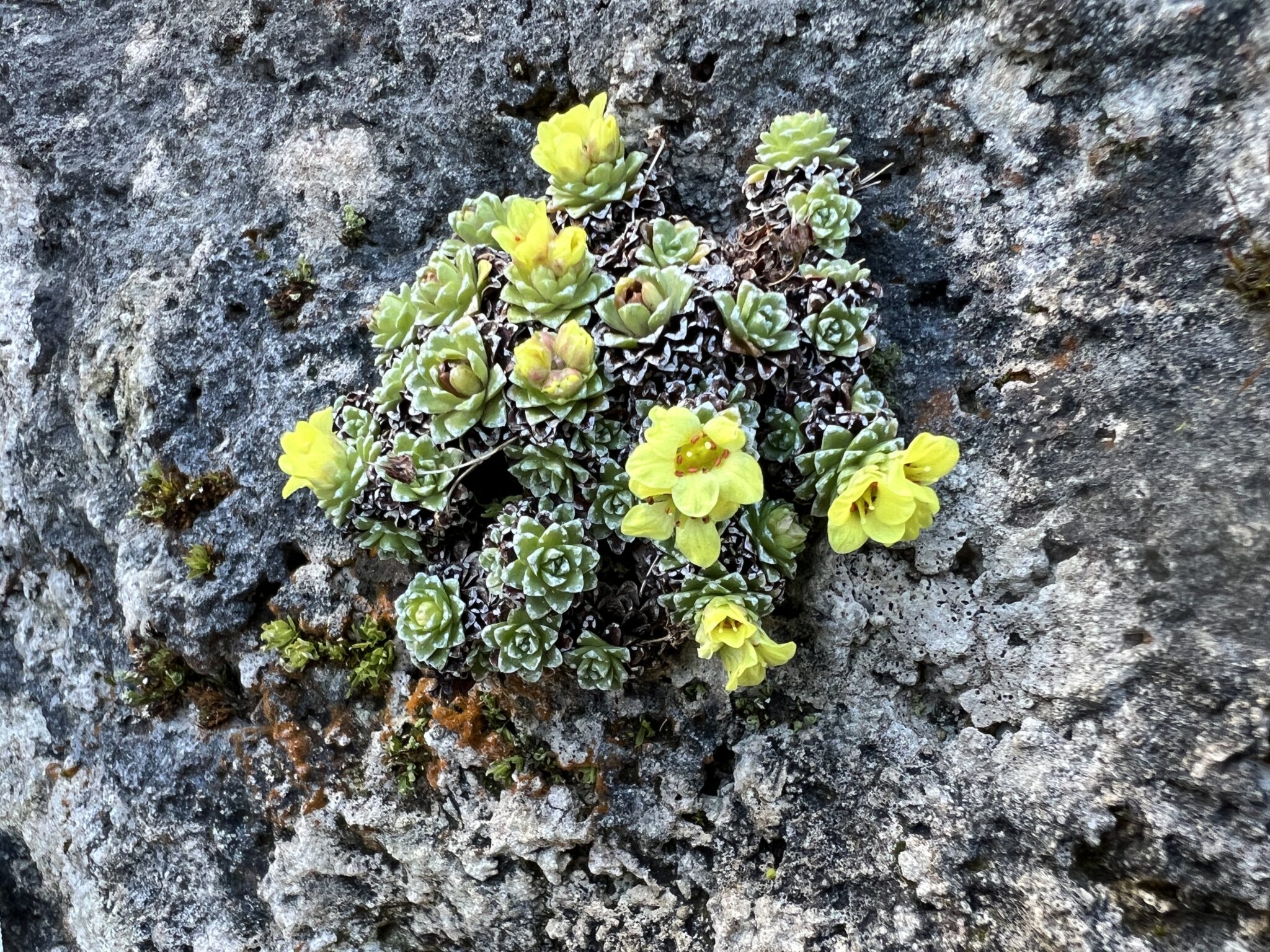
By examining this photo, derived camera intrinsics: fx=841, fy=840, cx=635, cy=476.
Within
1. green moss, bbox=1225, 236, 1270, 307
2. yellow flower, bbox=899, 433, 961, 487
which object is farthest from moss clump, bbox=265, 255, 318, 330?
green moss, bbox=1225, 236, 1270, 307

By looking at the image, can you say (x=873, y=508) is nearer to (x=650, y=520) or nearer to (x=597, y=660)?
(x=650, y=520)

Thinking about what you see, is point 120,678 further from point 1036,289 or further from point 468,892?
point 1036,289

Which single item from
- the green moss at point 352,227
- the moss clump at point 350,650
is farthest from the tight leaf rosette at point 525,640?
the green moss at point 352,227

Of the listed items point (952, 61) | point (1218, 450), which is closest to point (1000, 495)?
point (1218, 450)

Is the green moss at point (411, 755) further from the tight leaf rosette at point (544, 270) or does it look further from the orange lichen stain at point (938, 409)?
the orange lichen stain at point (938, 409)

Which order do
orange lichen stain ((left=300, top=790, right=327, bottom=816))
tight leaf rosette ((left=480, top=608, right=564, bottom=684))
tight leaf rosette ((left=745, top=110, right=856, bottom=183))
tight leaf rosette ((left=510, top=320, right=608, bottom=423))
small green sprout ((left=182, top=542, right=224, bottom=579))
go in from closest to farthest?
1. tight leaf rosette ((left=510, top=320, right=608, bottom=423))
2. tight leaf rosette ((left=480, top=608, right=564, bottom=684))
3. tight leaf rosette ((left=745, top=110, right=856, bottom=183))
4. orange lichen stain ((left=300, top=790, right=327, bottom=816))
5. small green sprout ((left=182, top=542, right=224, bottom=579))

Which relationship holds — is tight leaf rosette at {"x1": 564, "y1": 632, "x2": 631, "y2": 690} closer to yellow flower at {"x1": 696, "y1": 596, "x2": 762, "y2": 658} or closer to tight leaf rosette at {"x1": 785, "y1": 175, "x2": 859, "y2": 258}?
yellow flower at {"x1": 696, "y1": 596, "x2": 762, "y2": 658}
